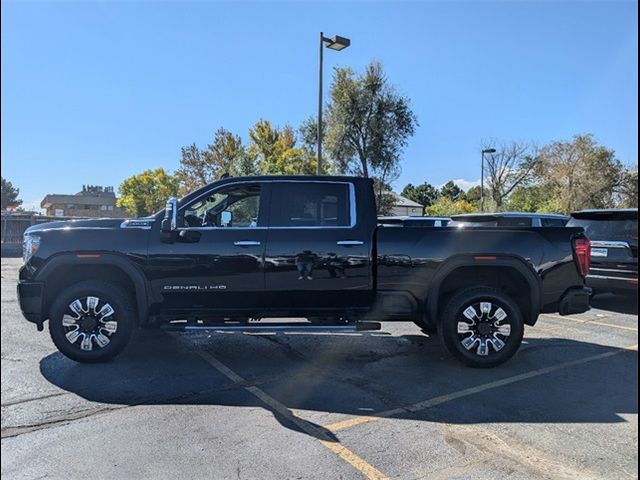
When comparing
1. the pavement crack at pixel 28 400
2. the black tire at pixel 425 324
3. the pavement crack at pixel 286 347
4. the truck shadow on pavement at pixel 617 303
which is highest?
the black tire at pixel 425 324

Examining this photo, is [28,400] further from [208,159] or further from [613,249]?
[208,159]

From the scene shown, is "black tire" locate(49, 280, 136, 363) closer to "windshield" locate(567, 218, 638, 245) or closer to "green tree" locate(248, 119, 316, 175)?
"windshield" locate(567, 218, 638, 245)

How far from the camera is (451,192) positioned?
55438 millimetres

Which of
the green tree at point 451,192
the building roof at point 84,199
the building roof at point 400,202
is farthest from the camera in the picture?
the building roof at point 84,199

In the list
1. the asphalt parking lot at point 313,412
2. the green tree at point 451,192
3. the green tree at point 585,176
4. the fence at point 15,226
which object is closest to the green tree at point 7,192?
the asphalt parking lot at point 313,412

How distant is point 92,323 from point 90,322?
0.07ft

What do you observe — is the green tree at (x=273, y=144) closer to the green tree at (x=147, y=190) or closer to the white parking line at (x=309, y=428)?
the green tree at (x=147, y=190)

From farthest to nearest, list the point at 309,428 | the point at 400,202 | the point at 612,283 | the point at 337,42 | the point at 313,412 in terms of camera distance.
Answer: the point at 400,202 → the point at 337,42 → the point at 612,283 → the point at 313,412 → the point at 309,428

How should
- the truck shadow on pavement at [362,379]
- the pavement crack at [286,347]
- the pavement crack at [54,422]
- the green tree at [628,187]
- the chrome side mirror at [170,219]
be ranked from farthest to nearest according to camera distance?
the green tree at [628,187], the pavement crack at [286,347], the chrome side mirror at [170,219], the truck shadow on pavement at [362,379], the pavement crack at [54,422]

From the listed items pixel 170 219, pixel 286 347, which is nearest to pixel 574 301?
pixel 286 347

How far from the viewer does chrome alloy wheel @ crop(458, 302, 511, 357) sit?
5312 mm

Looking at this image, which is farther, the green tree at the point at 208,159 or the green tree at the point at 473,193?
the green tree at the point at 473,193

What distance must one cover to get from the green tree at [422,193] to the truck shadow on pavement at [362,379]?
47.7 metres

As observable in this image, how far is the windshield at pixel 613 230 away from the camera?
848 centimetres
